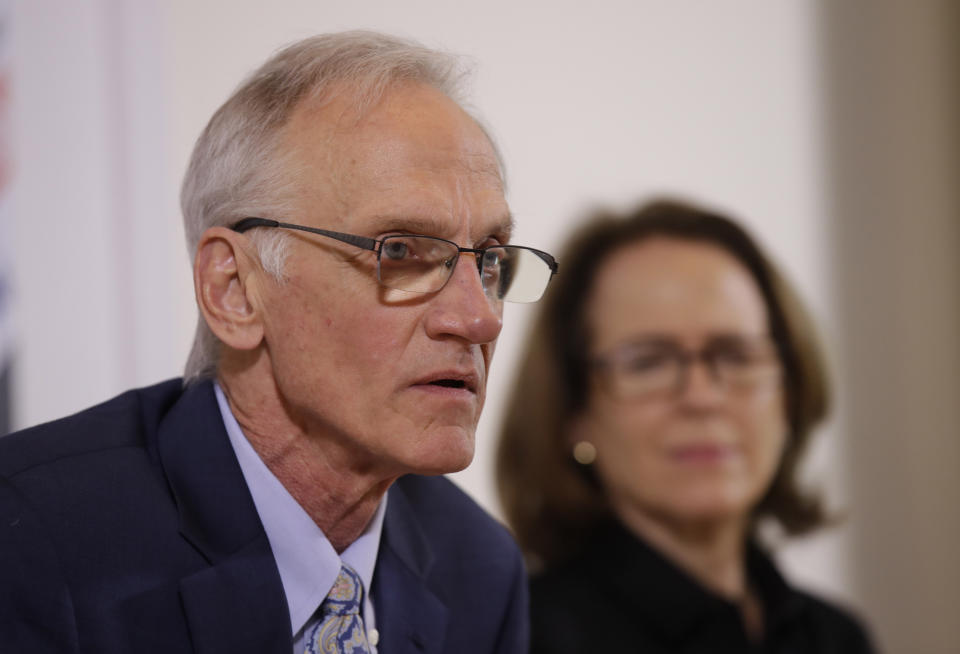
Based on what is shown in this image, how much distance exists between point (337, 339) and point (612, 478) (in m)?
1.04

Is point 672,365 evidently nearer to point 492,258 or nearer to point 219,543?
point 492,258

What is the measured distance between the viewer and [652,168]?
95.8 inches

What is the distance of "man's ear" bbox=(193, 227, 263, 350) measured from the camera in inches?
39.8

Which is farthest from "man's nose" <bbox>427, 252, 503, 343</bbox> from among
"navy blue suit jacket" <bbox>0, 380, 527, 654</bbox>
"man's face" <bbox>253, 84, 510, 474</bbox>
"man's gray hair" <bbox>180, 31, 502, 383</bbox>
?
"navy blue suit jacket" <bbox>0, 380, 527, 654</bbox>

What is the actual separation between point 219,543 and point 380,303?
0.94 ft

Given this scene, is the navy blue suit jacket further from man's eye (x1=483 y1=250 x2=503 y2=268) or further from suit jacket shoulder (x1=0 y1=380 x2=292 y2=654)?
man's eye (x1=483 y1=250 x2=503 y2=268)

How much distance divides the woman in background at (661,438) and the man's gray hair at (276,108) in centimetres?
90

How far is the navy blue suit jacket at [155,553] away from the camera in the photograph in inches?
34.4

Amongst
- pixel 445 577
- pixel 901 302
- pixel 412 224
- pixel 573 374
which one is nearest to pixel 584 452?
pixel 573 374

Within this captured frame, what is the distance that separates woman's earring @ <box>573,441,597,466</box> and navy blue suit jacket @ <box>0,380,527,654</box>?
2.62ft

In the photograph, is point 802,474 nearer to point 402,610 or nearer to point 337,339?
point 402,610

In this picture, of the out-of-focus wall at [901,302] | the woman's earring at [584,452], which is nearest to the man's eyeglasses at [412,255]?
the woman's earring at [584,452]

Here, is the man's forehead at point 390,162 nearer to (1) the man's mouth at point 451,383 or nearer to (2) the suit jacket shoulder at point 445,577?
(1) the man's mouth at point 451,383

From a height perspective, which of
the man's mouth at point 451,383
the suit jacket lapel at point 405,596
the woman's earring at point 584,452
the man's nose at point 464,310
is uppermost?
the man's nose at point 464,310
